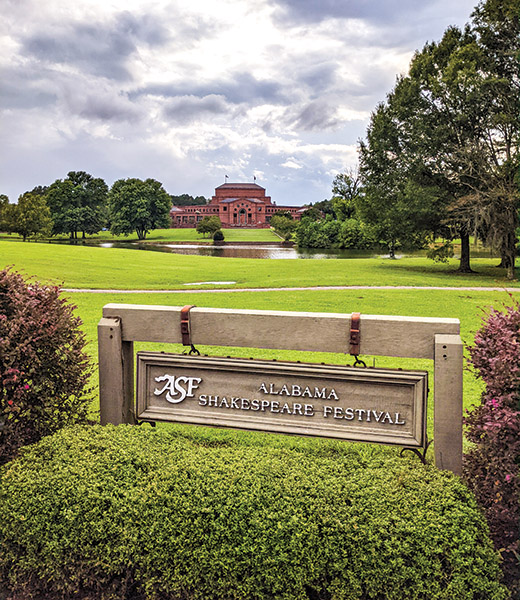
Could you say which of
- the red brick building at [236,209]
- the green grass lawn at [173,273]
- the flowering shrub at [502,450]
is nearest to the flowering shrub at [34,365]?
the flowering shrub at [502,450]

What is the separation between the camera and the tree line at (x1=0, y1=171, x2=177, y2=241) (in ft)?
242

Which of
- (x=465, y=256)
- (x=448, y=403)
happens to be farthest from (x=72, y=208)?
(x=448, y=403)

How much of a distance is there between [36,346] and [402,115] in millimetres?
29045

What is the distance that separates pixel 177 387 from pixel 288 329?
986mm

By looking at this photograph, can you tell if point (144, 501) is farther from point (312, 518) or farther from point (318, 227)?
point (318, 227)

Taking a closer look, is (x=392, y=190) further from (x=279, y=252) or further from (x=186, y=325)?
(x=279, y=252)

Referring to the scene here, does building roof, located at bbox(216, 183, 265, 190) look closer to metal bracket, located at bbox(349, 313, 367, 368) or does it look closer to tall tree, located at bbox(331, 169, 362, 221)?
tall tree, located at bbox(331, 169, 362, 221)

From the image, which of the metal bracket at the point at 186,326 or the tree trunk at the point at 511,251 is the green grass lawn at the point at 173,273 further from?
the metal bracket at the point at 186,326

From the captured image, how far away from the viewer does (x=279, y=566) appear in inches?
102

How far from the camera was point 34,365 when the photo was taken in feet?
11.8

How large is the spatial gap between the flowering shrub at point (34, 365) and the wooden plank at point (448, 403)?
8.76ft

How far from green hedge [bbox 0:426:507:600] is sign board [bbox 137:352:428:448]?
23cm

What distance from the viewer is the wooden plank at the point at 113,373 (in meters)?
3.90

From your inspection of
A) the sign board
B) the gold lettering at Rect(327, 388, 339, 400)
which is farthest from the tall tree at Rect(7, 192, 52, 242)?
the gold lettering at Rect(327, 388, 339, 400)
